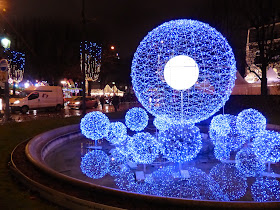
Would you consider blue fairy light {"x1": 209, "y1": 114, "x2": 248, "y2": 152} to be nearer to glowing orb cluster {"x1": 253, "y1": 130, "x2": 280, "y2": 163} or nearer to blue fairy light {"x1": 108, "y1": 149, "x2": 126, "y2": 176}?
glowing orb cluster {"x1": 253, "y1": 130, "x2": 280, "y2": 163}

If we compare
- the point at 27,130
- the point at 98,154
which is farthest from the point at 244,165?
the point at 27,130

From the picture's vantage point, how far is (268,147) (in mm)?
6660

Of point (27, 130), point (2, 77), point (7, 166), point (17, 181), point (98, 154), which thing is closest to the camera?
point (17, 181)

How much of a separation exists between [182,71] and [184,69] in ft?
0.23

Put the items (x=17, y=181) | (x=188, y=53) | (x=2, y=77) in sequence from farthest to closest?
(x=2, y=77) < (x=188, y=53) < (x=17, y=181)

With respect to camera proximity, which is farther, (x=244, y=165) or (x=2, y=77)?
(x=2, y=77)

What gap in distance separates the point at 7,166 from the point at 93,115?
3128 mm

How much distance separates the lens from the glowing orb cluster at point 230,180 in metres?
5.68

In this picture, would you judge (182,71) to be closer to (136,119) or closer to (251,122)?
(251,122)


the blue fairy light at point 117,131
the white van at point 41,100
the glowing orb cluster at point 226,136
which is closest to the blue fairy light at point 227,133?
the glowing orb cluster at point 226,136

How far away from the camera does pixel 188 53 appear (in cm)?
706

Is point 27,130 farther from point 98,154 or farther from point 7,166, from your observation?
point 7,166

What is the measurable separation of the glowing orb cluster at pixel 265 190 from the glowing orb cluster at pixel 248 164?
0.50 metres

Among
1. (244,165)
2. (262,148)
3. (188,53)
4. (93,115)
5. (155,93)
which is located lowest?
(244,165)
